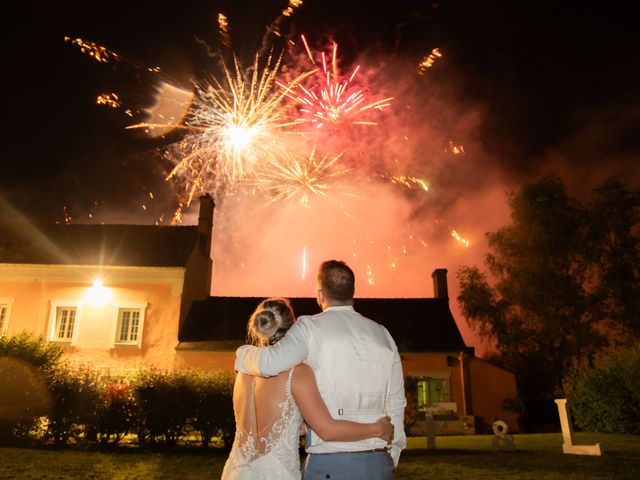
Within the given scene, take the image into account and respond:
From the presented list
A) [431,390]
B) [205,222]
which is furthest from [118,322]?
[431,390]

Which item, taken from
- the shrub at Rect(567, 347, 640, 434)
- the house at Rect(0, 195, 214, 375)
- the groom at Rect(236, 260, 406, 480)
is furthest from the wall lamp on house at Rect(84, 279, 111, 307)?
the groom at Rect(236, 260, 406, 480)

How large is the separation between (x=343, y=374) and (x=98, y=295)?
23.1m

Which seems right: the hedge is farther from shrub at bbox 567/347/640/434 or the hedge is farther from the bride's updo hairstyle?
shrub at bbox 567/347/640/434

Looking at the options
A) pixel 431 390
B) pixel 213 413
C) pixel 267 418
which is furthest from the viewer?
pixel 431 390

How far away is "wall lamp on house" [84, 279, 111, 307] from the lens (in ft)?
76.9

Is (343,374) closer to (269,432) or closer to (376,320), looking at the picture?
(269,432)

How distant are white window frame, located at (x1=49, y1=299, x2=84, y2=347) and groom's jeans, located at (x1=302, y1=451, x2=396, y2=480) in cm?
2296

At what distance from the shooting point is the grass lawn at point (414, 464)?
28.2 ft

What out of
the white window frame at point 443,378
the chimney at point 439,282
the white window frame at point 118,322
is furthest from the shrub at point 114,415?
the chimney at point 439,282

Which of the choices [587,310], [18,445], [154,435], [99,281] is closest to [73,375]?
[18,445]

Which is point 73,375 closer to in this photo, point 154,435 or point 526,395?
point 154,435

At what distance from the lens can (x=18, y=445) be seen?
11820 millimetres

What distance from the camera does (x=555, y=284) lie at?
2753 centimetres

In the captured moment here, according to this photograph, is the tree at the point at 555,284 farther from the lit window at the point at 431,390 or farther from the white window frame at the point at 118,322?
the white window frame at the point at 118,322
